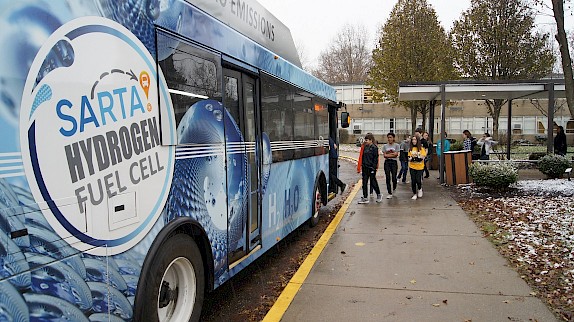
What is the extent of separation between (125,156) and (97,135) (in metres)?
0.29

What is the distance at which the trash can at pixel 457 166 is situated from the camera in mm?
13211

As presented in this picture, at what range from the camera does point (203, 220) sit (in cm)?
390

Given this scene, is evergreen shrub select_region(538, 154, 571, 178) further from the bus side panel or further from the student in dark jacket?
the bus side panel

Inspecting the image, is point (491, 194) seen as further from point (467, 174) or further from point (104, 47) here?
point (104, 47)

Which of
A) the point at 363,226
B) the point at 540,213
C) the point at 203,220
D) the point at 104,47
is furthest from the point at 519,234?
the point at 104,47

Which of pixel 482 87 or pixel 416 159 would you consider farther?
pixel 482 87

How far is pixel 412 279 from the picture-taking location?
533cm

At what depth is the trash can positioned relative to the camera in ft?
43.3

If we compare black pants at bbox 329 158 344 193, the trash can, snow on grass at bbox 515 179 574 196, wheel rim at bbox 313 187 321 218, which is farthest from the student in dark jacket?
wheel rim at bbox 313 187 321 218

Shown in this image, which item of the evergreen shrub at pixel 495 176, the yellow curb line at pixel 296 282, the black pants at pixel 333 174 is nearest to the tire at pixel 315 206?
the yellow curb line at pixel 296 282

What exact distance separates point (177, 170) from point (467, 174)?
11632 millimetres

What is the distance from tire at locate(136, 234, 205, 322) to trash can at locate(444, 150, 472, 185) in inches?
431

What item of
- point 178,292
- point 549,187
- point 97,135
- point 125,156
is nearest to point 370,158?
point 549,187

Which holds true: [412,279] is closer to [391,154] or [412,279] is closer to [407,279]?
[407,279]
